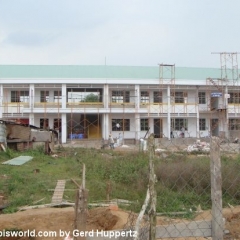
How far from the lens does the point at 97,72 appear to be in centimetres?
3350

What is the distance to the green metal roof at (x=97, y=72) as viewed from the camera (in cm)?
3184

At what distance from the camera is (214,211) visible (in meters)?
2.73

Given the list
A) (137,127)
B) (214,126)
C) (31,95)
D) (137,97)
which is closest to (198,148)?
(137,97)

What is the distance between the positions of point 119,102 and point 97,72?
3.99 metres

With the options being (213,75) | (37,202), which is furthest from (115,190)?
(213,75)

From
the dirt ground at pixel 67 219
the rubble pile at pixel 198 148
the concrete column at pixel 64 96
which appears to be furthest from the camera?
the concrete column at pixel 64 96

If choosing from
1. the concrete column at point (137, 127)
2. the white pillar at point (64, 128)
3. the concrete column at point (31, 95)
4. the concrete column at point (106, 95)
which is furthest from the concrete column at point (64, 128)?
the concrete column at point (137, 127)

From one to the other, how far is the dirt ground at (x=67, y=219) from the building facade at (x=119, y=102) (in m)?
23.3

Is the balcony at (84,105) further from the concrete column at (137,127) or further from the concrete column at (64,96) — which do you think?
the concrete column at (137,127)

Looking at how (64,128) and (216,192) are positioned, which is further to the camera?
(64,128)

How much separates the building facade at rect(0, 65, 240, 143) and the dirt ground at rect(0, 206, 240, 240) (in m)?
23.3

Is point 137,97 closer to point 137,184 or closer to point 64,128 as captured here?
point 64,128

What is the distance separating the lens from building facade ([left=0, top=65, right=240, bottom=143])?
30344 millimetres

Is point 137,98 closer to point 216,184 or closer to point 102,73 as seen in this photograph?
point 102,73
